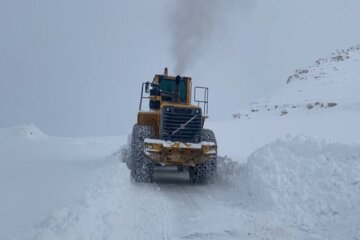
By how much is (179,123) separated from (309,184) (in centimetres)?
395

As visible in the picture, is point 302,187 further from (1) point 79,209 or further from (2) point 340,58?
(2) point 340,58

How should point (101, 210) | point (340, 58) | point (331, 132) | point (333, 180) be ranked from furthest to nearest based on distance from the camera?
point (340, 58) < point (331, 132) < point (333, 180) < point (101, 210)

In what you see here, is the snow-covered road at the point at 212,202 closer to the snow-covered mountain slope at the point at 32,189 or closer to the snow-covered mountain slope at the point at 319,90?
the snow-covered mountain slope at the point at 32,189

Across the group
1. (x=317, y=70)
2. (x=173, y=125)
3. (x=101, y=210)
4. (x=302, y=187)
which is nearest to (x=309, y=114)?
(x=317, y=70)

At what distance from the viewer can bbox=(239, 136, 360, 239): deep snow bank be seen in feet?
23.3

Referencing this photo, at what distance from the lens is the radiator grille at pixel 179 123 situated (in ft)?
36.7

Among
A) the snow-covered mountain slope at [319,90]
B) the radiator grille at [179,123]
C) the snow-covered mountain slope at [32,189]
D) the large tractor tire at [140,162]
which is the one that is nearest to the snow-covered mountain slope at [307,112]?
the snow-covered mountain slope at [319,90]

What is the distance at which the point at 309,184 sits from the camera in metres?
8.37

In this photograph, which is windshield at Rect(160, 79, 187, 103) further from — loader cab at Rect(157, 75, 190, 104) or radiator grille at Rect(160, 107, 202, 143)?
radiator grille at Rect(160, 107, 202, 143)

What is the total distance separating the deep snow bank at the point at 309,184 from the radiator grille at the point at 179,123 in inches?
67.8

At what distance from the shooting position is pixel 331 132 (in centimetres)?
2116

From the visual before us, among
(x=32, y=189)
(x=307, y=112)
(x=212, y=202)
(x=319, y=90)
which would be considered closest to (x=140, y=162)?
(x=212, y=202)

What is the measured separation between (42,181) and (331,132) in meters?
15.2

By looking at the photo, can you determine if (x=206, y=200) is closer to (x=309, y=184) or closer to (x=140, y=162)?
(x=309, y=184)
